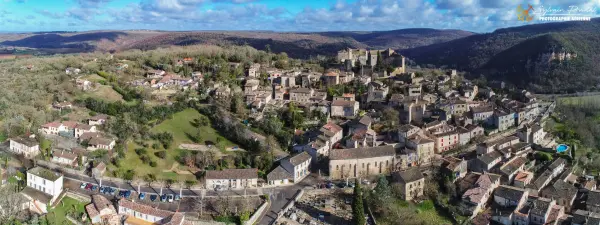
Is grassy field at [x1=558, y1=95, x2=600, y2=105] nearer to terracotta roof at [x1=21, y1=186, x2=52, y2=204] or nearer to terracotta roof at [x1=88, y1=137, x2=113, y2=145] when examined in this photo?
terracotta roof at [x1=88, y1=137, x2=113, y2=145]

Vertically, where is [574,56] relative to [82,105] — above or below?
above

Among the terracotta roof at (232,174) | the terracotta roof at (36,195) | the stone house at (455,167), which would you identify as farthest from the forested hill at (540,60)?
the terracotta roof at (36,195)

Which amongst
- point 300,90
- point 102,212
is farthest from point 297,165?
point 300,90

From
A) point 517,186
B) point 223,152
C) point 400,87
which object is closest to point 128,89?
point 223,152

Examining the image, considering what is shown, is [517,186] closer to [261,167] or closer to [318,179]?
[318,179]

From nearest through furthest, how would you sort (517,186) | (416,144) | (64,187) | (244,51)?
(64,187)
(517,186)
(416,144)
(244,51)

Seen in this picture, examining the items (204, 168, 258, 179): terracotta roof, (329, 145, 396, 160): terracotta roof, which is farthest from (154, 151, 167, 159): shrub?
(329, 145, 396, 160): terracotta roof

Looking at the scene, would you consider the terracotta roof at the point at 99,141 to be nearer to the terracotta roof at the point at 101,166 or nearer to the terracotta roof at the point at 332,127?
the terracotta roof at the point at 101,166
